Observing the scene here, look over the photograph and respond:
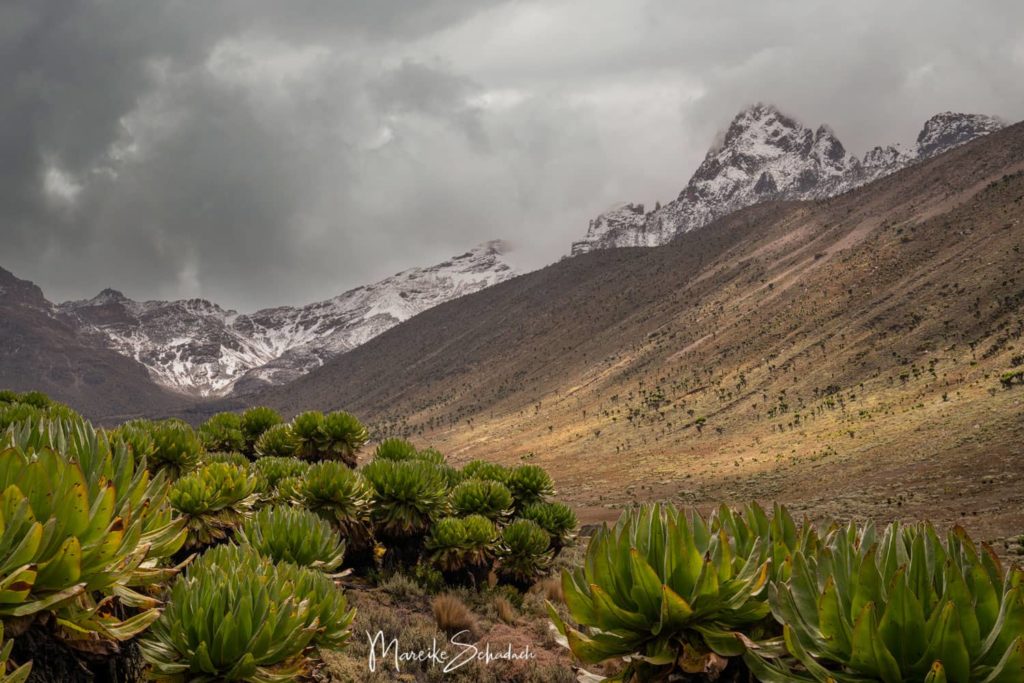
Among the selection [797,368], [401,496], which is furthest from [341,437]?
[797,368]

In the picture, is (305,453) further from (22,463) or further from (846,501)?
(846,501)

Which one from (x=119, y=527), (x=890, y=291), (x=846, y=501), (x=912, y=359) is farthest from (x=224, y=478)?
(x=890, y=291)

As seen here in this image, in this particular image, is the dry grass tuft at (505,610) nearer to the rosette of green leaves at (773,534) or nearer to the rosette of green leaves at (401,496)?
the rosette of green leaves at (401,496)

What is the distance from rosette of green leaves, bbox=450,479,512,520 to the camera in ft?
26.5

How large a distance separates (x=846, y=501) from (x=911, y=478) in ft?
9.48

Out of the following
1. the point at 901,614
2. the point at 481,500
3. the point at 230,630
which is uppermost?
the point at 230,630

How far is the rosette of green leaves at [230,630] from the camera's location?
2688mm

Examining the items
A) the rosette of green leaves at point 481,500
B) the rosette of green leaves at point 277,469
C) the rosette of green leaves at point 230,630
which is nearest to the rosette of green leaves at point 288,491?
the rosette of green leaves at point 277,469

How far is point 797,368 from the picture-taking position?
5169 cm

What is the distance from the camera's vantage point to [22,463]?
2.28 metres

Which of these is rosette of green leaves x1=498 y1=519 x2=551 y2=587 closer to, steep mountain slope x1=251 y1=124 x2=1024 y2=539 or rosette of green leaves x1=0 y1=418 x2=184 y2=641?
rosette of green leaves x1=0 y1=418 x2=184 y2=641

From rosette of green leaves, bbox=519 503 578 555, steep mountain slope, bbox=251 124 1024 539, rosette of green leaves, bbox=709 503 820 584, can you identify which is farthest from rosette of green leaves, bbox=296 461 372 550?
steep mountain slope, bbox=251 124 1024 539

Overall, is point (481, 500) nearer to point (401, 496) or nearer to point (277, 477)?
point (401, 496)

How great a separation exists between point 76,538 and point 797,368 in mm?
56026
